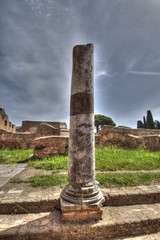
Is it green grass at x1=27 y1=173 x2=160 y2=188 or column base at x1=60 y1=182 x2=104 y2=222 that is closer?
column base at x1=60 y1=182 x2=104 y2=222

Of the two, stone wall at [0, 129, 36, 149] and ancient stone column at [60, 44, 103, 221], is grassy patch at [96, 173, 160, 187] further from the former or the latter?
stone wall at [0, 129, 36, 149]

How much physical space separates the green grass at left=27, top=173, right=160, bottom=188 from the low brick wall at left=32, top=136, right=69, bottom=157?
10.6ft

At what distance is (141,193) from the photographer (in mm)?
3461

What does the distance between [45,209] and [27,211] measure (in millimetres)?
324

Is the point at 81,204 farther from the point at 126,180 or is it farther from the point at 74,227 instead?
the point at 126,180

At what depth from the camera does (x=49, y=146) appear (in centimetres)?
781

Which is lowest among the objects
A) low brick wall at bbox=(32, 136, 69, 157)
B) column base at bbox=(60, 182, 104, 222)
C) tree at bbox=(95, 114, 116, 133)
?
column base at bbox=(60, 182, 104, 222)

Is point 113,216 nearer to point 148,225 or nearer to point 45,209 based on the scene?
point 148,225

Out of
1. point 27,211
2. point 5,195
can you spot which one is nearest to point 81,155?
point 27,211

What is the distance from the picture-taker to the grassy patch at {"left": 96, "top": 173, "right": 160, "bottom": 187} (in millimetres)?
4060

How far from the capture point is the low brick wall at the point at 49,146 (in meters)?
7.72

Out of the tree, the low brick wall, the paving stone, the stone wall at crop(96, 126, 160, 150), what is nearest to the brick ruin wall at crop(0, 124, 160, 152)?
the stone wall at crop(96, 126, 160, 150)

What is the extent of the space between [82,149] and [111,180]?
1.76m

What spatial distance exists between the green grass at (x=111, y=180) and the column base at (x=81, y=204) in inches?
45.5
